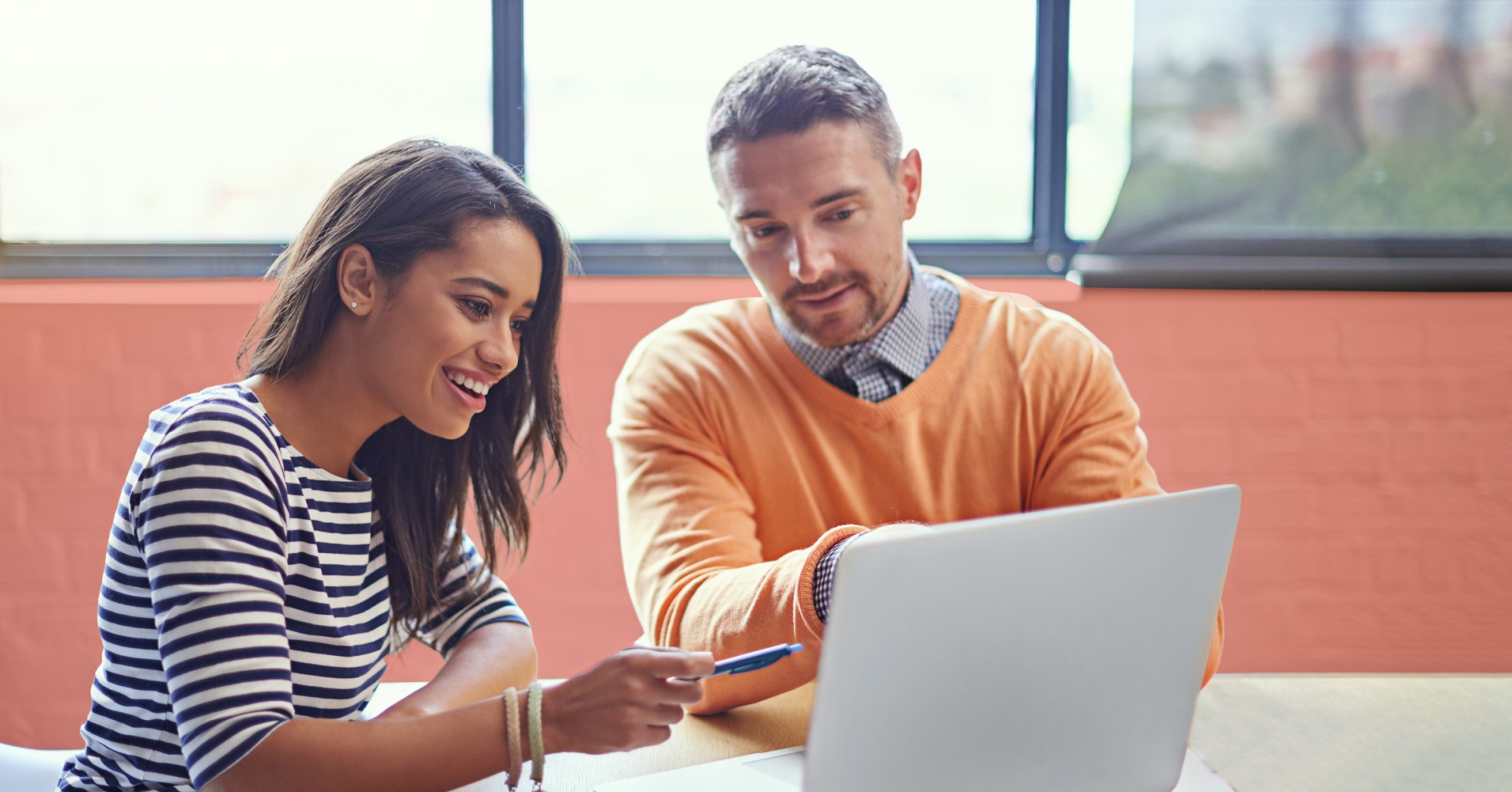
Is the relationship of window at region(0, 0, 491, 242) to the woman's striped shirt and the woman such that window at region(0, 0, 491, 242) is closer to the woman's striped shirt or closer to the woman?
the woman

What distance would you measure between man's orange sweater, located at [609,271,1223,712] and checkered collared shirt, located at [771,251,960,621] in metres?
0.02

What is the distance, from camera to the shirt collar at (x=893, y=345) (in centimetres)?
148

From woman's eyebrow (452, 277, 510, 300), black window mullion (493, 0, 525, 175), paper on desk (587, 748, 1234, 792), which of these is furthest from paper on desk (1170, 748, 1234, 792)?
black window mullion (493, 0, 525, 175)

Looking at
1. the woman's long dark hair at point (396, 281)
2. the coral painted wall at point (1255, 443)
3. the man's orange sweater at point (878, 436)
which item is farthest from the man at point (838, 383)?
the coral painted wall at point (1255, 443)

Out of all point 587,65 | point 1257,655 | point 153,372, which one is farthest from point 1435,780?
point 153,372

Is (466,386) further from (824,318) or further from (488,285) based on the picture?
(824,318)

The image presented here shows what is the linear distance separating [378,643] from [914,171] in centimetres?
89

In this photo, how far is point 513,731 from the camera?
89cm

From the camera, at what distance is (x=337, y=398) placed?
1096 millimetres

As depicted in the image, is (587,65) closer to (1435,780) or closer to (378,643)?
(378,643)

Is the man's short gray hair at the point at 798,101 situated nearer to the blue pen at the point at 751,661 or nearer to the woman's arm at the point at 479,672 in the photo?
the woman's arm at the point at 479,672

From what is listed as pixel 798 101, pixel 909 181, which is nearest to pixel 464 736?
pixel 798 101

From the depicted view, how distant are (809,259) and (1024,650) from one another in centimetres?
76

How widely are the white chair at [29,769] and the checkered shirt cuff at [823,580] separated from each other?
0.67 metres
